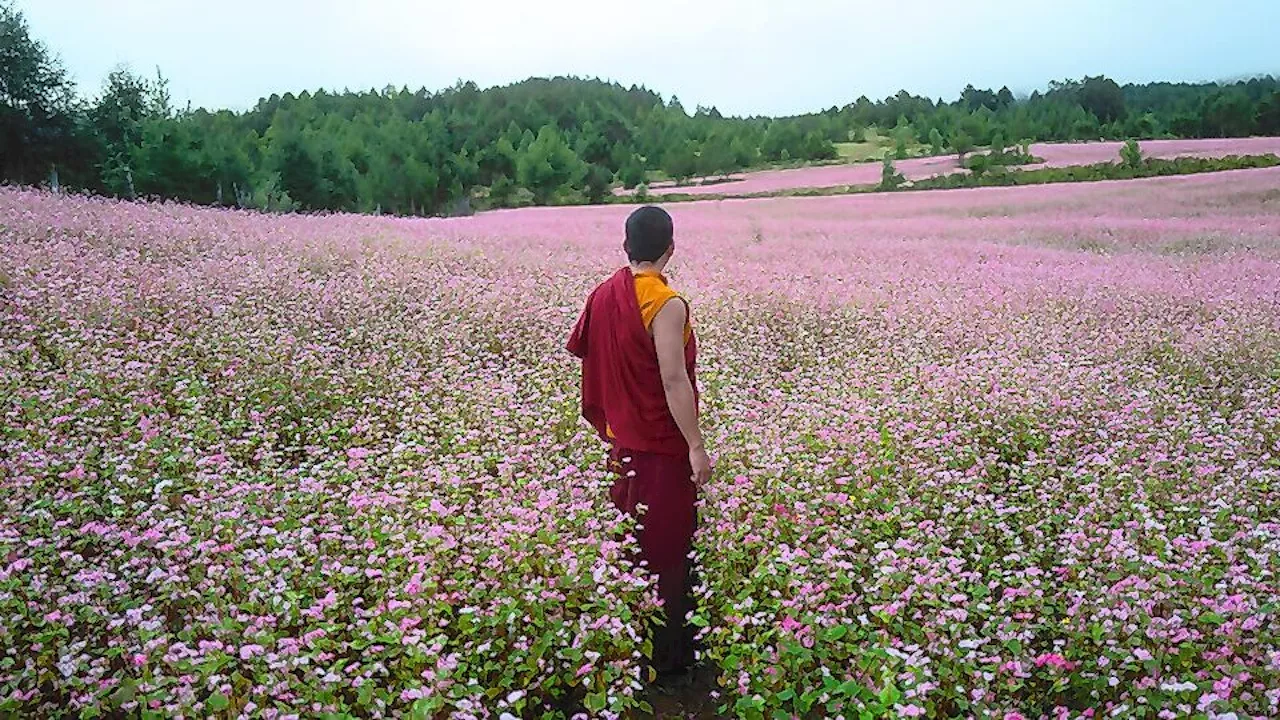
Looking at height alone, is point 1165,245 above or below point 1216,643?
above

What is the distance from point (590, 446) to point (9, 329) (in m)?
4.18

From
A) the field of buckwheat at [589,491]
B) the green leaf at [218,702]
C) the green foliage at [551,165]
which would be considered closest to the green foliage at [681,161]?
the green foliage at [551,165]

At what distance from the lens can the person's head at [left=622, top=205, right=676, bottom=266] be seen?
11.7 ft

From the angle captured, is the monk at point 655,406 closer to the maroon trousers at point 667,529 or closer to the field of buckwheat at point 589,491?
the maroon trousers at point 667,529

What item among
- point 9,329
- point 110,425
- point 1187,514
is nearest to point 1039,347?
→ point 1187,514

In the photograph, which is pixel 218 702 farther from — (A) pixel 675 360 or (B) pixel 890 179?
(B) pixel 890 179

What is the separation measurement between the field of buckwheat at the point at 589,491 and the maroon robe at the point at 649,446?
143mm

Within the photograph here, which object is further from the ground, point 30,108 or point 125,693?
point 30,108

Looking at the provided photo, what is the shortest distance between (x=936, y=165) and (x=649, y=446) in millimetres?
14314

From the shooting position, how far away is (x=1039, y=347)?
675 cm

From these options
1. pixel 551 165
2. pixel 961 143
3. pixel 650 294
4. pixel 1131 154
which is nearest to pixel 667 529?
pixel 650 294

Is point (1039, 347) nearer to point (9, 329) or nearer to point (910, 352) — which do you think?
point (910, 352)

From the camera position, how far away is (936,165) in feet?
54.2

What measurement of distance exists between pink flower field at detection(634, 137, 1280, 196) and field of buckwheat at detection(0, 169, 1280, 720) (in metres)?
1.56
